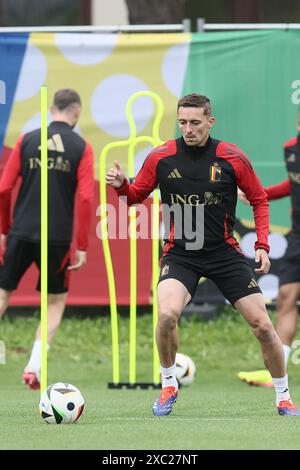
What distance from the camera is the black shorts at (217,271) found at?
811cm

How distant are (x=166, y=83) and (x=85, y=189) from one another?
2.31 m

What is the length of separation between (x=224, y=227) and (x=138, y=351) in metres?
4.57

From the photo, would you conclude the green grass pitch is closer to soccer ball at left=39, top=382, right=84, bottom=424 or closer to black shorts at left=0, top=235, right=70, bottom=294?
soccer ball at left=39, top=382, right=84, bottom=424

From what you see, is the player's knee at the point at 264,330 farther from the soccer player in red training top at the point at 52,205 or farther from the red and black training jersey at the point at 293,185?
the red and black training jersey at the point at 293,185

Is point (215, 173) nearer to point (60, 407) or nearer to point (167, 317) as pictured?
point (167, 317)

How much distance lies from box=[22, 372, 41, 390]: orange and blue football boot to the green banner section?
325 centimetres

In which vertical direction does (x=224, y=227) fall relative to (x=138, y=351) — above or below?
above

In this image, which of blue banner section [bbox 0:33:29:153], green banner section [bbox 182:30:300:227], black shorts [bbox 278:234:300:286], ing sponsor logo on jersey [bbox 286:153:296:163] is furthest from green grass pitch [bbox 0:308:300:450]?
blue banner section [bbox 0:33:29:153]

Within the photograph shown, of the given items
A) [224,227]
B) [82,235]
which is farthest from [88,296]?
[224,227]

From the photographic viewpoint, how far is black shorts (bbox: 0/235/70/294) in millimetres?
10641

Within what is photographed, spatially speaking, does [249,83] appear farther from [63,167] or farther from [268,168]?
[63,167]
